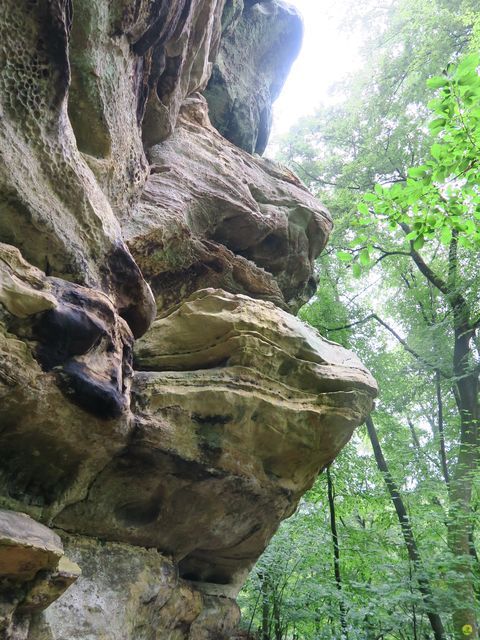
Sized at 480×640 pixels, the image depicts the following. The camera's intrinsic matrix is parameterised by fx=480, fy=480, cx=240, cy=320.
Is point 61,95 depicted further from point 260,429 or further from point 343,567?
point 343,567

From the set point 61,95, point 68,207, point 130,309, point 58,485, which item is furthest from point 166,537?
point 61,95

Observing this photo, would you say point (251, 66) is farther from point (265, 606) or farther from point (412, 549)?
point (265, 606)

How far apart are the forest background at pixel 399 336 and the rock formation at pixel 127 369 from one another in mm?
1876

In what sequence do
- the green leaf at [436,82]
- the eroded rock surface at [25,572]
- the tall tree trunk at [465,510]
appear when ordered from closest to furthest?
1. the eroded rock surface at [25,572]
2. the green leaf at [436,82]
3. the tall tree trunk at [465,510]

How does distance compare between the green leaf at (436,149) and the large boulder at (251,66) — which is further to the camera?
the large boulder at (251,66)

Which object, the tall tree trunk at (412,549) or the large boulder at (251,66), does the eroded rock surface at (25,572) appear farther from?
the large boulder at (251,66)

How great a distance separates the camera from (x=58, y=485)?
388cm

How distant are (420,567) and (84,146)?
9493 mm

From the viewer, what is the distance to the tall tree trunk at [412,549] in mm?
9055

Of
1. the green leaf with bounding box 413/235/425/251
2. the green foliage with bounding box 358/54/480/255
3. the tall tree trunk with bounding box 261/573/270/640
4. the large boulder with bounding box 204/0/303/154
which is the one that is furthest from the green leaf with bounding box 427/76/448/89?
the tall tree trunk with bounding box 261/573/270/640

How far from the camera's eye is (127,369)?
4.15 m

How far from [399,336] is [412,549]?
7.27m

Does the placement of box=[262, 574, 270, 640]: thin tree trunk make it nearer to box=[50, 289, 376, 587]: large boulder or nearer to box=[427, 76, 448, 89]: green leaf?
box=[50, 289, 376, 587]: large boulder

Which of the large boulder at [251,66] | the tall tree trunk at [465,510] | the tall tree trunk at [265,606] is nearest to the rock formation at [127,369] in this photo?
the large boulder at [251,66]
